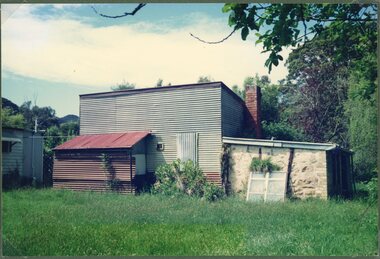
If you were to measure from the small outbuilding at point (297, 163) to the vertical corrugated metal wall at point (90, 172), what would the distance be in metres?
5.78

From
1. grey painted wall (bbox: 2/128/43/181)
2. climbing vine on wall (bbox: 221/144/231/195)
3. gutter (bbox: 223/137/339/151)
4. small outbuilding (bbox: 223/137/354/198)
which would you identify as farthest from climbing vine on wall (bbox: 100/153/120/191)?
gutter (bbox: 223/137/339/151)

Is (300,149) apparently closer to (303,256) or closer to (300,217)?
(300,217)

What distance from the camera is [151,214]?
1129 centimetres

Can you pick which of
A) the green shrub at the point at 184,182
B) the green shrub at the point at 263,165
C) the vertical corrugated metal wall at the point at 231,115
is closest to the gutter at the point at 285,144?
the green shrub at the point at 263,165

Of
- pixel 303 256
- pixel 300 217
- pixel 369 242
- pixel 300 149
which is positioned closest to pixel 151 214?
pixel 300 217

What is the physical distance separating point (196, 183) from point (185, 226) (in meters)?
7.78

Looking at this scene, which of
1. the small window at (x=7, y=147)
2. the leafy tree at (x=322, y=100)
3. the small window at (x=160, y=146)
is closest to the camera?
the small window at (x=7, y=147)

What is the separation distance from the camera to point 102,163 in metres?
18.4

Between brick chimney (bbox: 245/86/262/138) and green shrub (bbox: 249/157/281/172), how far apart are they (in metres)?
5.88

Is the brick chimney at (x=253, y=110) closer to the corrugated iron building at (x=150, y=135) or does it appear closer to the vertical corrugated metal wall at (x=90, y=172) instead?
the corrugated iron building at (x=150, y=135)

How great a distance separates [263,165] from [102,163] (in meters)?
9.04

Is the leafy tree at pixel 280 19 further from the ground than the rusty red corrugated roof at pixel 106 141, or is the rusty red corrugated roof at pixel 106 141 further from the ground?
the leafy tree at pixel 280 19

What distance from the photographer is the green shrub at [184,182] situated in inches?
657

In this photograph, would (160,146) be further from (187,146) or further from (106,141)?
(106,141)
